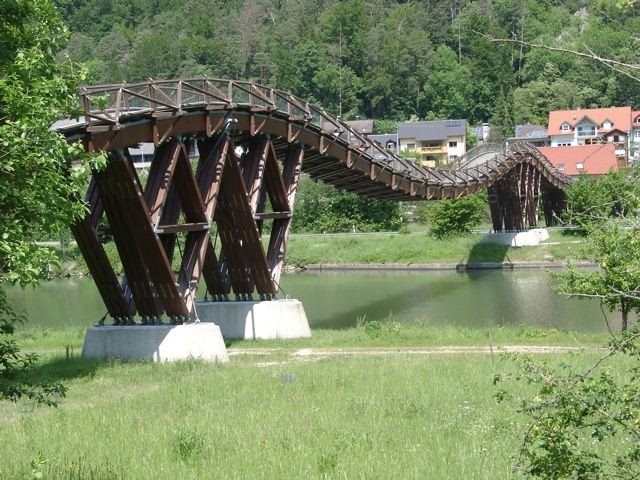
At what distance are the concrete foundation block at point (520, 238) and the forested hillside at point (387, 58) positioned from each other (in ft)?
207

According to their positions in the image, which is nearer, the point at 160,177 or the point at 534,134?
the point at 160,177

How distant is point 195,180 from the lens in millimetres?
25984

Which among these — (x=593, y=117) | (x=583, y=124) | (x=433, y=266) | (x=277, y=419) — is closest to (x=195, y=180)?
(x=277, y=419)

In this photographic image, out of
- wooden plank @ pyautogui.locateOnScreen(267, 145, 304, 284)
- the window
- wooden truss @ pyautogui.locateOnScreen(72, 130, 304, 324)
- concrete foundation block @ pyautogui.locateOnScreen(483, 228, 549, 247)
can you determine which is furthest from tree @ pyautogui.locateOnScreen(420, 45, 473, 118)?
wooden truss @ pyautogui.locateOnScreen(72, 130, 304, 324)

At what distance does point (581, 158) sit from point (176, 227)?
7987 cm

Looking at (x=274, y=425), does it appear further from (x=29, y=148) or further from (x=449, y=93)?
(x=449, y=93)

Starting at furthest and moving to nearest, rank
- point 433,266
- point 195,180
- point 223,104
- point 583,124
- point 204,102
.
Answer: point 583,124
point 433,266
point 223,104
point 204,102
point 195,180

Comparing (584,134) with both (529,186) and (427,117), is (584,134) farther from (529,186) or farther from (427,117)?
(529,186)

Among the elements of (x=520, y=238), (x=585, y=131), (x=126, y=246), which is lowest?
(x=520, y=238)

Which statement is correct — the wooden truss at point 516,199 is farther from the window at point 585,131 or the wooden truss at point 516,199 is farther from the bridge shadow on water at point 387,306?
the window at point 585,131

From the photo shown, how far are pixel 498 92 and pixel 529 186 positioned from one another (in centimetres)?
7494

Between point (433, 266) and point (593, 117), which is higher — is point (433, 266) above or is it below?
below

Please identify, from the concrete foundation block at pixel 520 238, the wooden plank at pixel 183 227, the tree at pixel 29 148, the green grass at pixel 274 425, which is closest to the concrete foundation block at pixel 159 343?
the wooden plank at pixel 183 227

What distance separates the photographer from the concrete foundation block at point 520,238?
226 ft
